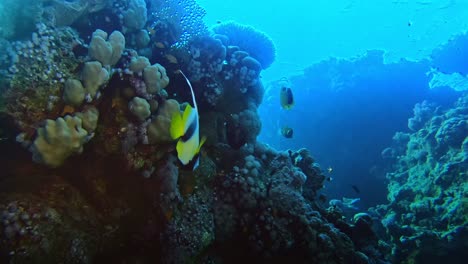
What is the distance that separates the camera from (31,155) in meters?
3.55

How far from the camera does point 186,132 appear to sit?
1551 mm

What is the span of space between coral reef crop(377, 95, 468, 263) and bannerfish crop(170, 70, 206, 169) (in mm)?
7385

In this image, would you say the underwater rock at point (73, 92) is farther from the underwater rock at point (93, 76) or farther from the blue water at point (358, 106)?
the blue water at point (358, 106)

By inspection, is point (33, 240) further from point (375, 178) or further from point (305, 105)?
point (305, 105)

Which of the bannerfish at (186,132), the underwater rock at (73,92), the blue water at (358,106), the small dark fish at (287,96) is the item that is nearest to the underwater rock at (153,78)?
the underwater rock at (73,92)

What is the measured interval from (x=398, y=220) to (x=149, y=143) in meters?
→ 8.44

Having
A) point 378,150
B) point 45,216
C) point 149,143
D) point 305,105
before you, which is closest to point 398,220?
point 378,150

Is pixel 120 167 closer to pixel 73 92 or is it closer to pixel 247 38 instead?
pixel 73 92

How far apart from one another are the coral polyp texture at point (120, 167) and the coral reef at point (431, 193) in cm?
359

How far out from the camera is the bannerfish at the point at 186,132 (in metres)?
1.51

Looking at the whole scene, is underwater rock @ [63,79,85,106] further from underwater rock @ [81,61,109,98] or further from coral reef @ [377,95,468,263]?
coral reef @ [377,95,468,263]

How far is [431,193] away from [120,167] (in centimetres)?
875

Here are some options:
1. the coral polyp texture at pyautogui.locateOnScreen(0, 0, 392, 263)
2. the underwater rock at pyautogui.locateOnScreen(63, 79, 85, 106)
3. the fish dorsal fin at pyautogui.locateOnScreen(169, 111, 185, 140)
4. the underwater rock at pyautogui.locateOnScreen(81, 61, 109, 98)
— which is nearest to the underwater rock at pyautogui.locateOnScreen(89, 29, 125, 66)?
the coral polyp texture at pyautogui.locateOnScreen(0, 0, 392, 263)

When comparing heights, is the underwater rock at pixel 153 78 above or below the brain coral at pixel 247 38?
below
